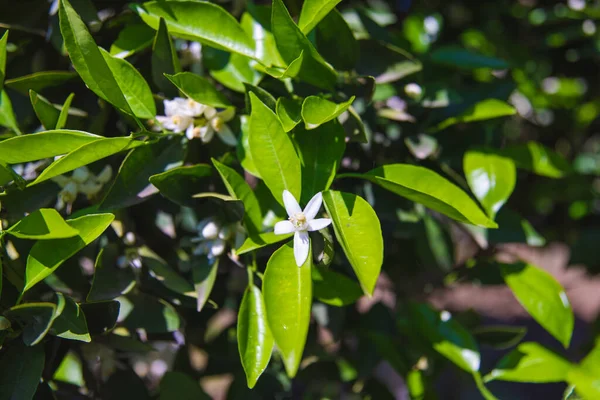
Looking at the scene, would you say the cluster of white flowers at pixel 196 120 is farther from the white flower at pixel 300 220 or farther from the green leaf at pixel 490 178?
the green leaf at pixel 490 178

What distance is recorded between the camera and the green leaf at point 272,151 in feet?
2.37

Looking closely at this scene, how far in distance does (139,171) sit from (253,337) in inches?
11.7

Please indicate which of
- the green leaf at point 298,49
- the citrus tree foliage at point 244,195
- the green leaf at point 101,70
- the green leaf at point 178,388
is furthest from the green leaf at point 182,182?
the green leaf at point 178,388

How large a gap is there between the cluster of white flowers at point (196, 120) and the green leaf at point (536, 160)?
581mm

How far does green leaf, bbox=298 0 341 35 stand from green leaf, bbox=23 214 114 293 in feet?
1.23

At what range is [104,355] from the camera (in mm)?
999

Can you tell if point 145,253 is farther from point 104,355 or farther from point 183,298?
point 104,355

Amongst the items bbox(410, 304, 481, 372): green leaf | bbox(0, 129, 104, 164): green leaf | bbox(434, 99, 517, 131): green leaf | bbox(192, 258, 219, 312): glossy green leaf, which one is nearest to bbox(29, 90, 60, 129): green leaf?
bbox(0, 129, 104, 164): green leaf

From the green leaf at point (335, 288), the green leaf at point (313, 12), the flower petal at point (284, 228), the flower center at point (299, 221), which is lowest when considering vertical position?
the green leaf at point (335, 288)

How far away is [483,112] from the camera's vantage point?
99cm

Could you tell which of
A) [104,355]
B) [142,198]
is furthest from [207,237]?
[104,355]

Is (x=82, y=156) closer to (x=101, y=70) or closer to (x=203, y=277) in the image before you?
(x=101, y=70)

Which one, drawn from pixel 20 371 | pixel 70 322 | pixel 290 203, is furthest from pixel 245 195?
pixel 20 371

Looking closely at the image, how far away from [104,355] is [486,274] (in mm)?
806
